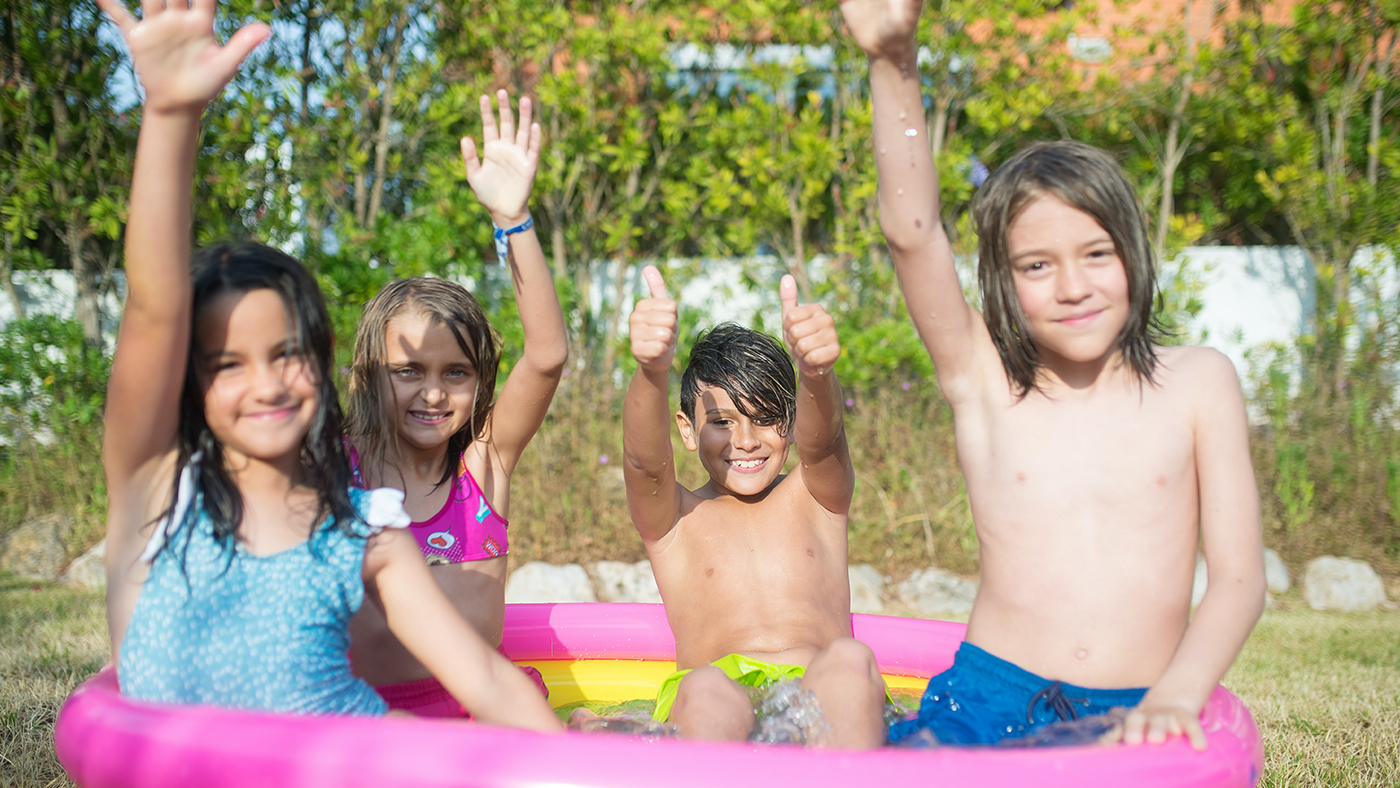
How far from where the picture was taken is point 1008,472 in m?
2.01

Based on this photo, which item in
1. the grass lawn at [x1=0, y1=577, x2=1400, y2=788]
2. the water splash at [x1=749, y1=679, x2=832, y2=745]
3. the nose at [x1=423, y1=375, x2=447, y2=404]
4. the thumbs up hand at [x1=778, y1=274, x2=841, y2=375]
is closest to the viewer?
the water splash at [x1=749, y1=679, x2=832, y2=745]

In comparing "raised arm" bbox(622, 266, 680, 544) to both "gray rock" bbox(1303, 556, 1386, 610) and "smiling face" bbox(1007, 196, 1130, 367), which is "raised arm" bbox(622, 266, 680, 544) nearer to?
"smiling face" bbox(1007, 196, 1130, 367)

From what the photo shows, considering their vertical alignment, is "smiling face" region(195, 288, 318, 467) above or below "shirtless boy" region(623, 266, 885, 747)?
above

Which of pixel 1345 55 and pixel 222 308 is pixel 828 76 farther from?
pixel 222 308

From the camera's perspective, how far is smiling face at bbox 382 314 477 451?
100 inches

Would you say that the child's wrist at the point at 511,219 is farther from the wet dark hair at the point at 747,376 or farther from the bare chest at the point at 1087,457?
the bare chest at the point at 1087,457

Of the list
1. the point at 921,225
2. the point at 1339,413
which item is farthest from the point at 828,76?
the point at 921,225

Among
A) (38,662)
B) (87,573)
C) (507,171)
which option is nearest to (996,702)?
(507,171)

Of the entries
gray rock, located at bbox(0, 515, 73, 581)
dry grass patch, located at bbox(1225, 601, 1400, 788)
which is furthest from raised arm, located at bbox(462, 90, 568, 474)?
gray rock, located at bbox(0, 515, 73, 581)

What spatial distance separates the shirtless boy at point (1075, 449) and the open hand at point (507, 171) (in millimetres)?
924

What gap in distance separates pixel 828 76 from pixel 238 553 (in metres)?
6.68

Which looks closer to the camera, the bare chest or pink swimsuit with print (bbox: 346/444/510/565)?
the bare chest

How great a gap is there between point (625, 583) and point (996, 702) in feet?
11.9

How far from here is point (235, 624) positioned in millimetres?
1697
